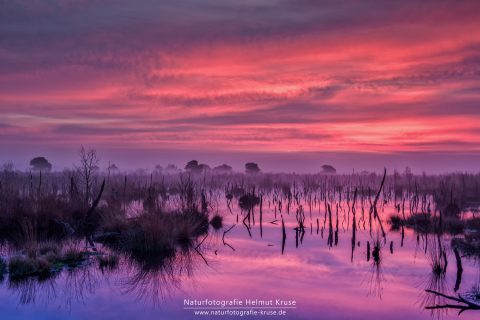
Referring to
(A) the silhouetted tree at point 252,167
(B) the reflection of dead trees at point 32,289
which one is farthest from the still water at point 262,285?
(A) the silhouetted tree at point 252,167

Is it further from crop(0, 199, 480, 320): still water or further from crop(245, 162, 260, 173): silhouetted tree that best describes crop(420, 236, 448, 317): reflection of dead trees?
crop(245, 162, 260, 173): silhouetted tree

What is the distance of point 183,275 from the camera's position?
42.4ft

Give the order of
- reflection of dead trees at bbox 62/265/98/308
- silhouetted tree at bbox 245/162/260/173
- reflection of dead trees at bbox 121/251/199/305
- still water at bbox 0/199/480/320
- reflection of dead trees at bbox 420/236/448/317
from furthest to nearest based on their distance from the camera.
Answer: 1. silhouetted tree at bbox 245/162/260/173
2. reflection of dead trees at bbox 121/251/199/305
3. reflection of dead trees at bbox 62/265/98/308
4. reflection of dead trees at bbox 420/236/448/317
5. still water at bbox 0/199/480/320

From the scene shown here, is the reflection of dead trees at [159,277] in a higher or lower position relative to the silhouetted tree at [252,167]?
lower

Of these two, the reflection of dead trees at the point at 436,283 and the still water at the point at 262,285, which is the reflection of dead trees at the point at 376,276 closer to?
the still water at the point at 262,285

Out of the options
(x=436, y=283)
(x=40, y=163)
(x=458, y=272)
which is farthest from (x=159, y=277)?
(x=40, y=163)

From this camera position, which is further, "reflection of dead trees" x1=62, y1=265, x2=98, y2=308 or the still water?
"reflection of dead trees" x1=62, y1=265, x2=98, y2=308

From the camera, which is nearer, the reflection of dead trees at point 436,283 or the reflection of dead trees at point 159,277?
the reflection of dead trees at point 436,283

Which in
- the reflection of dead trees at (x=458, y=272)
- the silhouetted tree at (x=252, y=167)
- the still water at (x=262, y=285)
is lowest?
the still water at (x=262, y=285)

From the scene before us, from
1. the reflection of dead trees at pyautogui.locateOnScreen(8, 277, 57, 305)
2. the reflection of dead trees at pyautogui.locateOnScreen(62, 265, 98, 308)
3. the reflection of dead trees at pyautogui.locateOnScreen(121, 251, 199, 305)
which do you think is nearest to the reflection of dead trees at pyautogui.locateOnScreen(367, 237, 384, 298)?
the reflection of dead trees at pyautogui.locateOnScreen(121, 251, 199, 305)

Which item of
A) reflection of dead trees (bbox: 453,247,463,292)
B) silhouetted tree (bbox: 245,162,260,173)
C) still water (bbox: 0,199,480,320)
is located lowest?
still water (bbox: 0,199,480,320)

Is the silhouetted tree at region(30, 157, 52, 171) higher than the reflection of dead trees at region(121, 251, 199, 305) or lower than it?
higher

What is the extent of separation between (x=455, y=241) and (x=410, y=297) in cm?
680

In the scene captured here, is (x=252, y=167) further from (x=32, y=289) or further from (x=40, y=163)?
(x=32, y=289)
